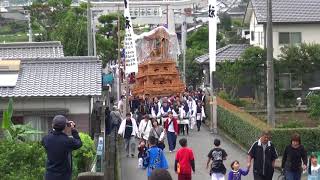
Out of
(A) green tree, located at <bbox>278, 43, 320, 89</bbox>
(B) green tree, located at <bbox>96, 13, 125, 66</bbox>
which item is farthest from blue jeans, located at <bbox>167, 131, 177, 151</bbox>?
(B) green tree, located at <bbox>96, 13, 125, 66</bbox>

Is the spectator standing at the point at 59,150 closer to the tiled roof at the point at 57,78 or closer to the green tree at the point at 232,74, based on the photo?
the tiled roof at the point at 57,78

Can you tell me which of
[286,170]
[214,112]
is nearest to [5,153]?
[286,170]

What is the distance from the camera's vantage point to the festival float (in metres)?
38.2

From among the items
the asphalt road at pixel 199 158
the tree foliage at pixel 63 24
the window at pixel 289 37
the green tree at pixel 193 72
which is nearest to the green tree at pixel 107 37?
the tree foliage at pixel 63 24

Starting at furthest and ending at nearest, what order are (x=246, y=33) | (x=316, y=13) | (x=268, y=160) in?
(x=246, y=33)
(x=316, y=13)
(x=268, y=160)

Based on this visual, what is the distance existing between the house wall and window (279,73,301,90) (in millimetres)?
20267

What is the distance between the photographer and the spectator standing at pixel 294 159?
1521 centimetres

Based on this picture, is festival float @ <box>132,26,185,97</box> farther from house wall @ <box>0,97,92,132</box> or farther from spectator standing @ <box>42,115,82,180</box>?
spectator standing @ <box>42,115,82,180</box>

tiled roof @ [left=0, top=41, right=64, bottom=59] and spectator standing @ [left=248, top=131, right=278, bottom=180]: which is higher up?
tiled roof @ [left=0, top=41, right=64, bottom=59]

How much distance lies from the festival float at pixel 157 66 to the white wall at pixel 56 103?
49.6 ft

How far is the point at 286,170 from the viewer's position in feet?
50.7

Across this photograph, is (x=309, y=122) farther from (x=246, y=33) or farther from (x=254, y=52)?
(x=246, y=33)

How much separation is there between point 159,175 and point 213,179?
29.2 ft

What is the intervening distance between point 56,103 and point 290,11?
80.0ft
